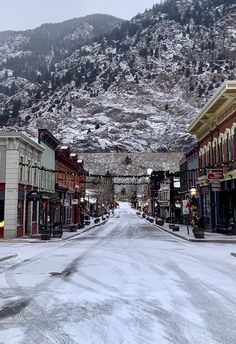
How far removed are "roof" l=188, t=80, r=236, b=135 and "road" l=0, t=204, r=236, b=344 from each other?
19.4m

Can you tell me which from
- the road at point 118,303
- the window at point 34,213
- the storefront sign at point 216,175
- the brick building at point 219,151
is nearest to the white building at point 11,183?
the window at point 34,213

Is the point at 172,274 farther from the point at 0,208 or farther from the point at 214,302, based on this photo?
the point at 0,208

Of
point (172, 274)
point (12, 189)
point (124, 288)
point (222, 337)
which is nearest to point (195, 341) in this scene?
point (222, 337)

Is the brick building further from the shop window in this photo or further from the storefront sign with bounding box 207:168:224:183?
the shop window

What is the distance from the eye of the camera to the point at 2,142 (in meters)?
33.3

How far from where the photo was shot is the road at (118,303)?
677 cm

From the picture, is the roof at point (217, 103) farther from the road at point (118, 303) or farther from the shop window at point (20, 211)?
the road at point (118, 303)

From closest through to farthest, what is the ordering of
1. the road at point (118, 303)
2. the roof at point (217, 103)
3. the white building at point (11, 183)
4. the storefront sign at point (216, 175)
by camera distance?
the road at point (118, 303)
the roof at point (217, 103)
the white building at point (11, 183)
the storefront sign at point (216, 175)

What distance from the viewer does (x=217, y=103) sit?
117 feet

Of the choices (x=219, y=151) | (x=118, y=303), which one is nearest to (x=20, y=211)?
(x=219, y=151)

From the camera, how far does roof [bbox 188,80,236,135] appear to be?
104ft

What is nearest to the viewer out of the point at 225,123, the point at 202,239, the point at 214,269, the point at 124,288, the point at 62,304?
the point at 62,304

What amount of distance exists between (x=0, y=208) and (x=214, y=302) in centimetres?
2640

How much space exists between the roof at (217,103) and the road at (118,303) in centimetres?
1943
